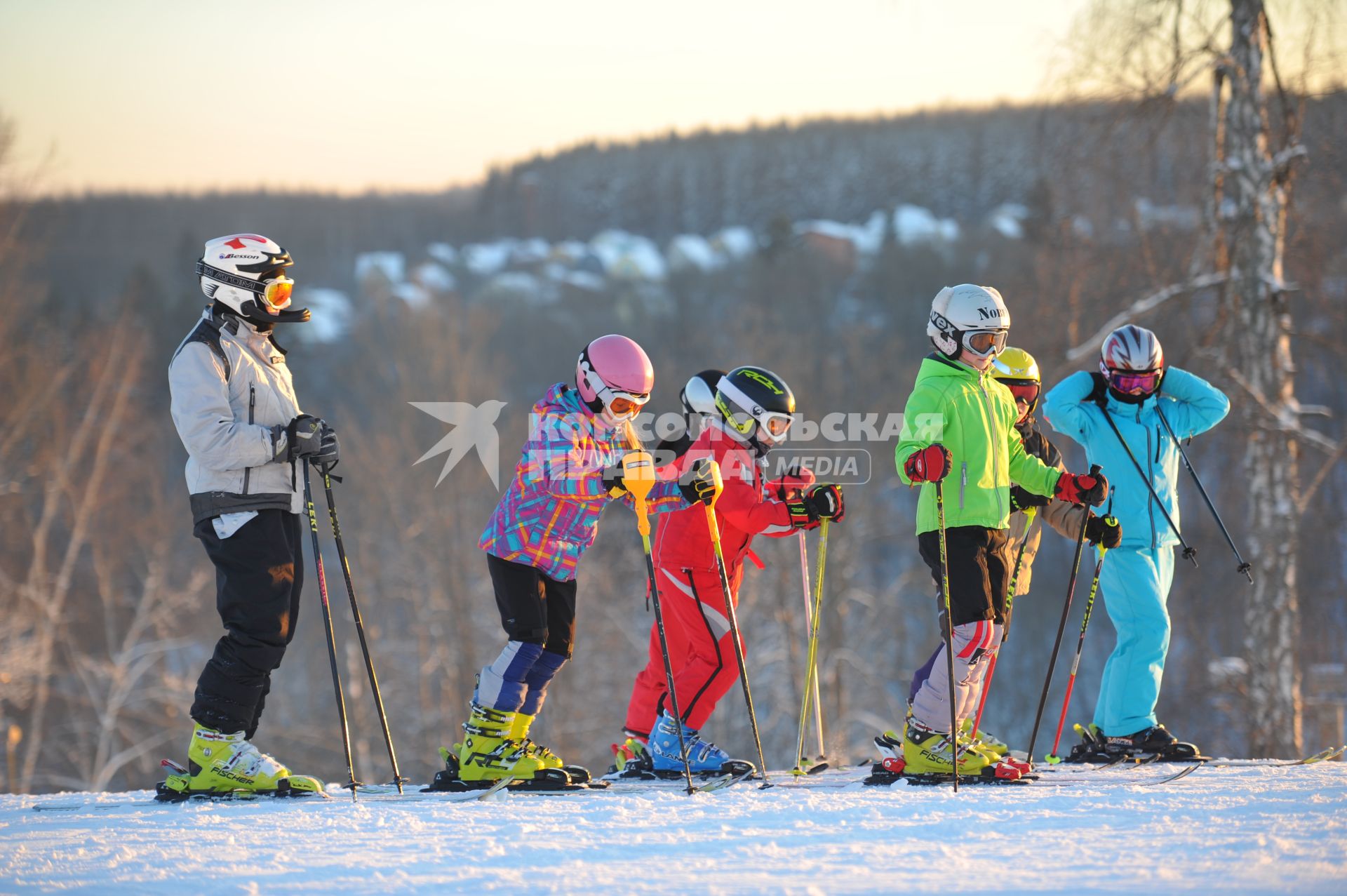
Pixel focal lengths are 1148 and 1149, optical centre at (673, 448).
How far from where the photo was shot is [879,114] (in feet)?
268

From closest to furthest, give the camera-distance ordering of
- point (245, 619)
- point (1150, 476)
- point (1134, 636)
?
point (245, 619) → point (1134, 636) → point (1150, 476)

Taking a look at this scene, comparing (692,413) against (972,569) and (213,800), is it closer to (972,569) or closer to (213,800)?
(972,569)

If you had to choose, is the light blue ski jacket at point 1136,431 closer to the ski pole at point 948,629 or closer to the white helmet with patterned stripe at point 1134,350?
the white helmet with patterned stripe at point 1134,350

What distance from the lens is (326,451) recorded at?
181 inches

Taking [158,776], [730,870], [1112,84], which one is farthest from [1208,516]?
[158,776]

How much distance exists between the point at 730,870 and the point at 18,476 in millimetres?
19292

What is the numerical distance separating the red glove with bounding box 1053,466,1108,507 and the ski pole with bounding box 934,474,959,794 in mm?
623

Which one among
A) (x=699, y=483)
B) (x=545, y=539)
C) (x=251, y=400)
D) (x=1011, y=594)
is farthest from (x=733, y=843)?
(x=251, y=400)

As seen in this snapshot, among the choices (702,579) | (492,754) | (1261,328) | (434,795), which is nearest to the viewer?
(434,795)

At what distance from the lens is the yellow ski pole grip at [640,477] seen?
187 inches

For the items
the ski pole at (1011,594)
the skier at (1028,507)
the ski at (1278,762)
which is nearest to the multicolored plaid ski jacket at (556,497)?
the ski pole at (1011,594)

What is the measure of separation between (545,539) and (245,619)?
122 centimetres

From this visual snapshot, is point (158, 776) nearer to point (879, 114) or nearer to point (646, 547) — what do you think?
point (646, 547)

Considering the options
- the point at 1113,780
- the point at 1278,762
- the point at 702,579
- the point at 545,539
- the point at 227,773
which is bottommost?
the point at 1278,762
